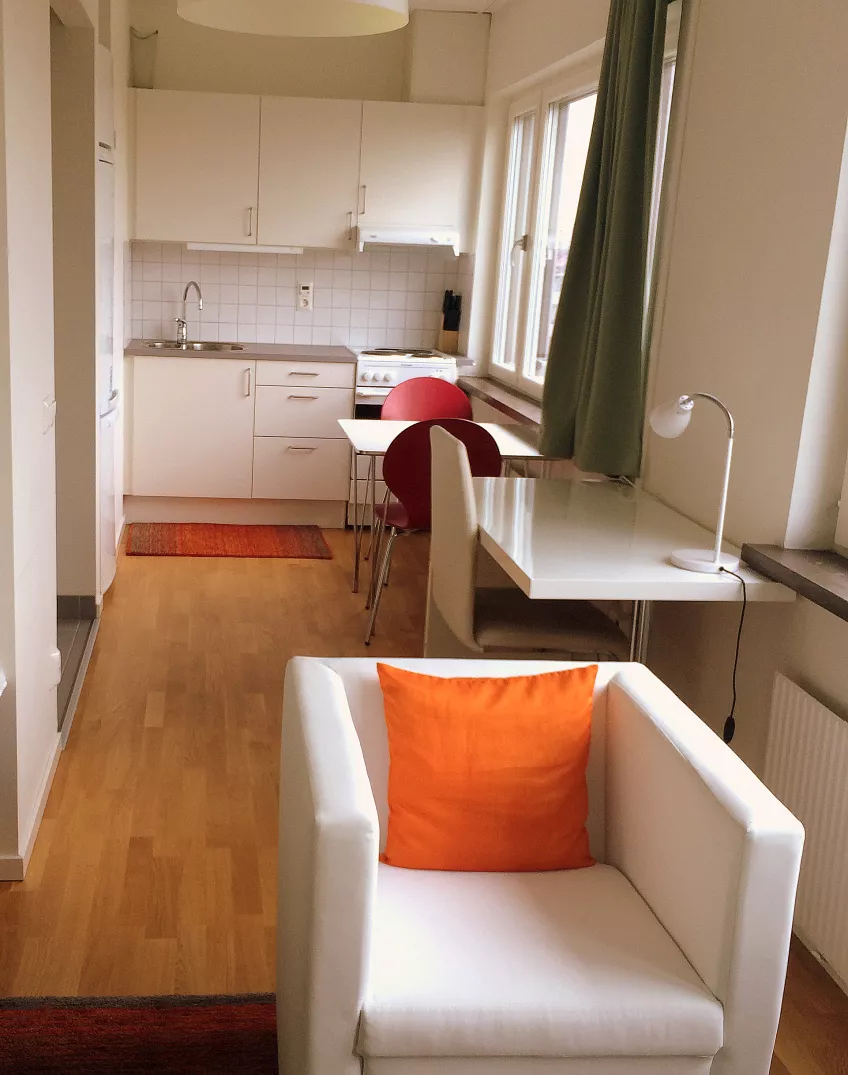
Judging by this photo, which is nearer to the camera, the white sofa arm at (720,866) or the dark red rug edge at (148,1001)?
the white sofa arm at (720,866)

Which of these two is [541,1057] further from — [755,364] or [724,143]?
[724,143]

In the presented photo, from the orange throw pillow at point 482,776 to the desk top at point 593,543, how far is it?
53cm

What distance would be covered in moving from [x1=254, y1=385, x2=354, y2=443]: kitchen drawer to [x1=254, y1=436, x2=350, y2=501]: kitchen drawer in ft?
0.15

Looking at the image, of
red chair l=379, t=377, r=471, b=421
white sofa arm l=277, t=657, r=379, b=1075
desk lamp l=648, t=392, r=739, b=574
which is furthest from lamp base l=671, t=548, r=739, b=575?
red chair l=379, t=377, r=471, b=421

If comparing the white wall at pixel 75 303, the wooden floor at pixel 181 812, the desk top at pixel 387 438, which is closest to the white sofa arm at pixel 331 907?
the wooden floor at pixel 181 812

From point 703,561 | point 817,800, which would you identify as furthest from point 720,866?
point 703,561

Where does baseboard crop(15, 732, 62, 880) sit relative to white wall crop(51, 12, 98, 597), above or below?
below

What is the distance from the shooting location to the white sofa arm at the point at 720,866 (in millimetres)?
1681

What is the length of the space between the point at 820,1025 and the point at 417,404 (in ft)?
11.3

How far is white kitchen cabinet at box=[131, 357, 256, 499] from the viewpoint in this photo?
19.3ft

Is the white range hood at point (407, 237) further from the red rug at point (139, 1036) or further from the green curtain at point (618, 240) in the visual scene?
the red rug at point (139, 1036)

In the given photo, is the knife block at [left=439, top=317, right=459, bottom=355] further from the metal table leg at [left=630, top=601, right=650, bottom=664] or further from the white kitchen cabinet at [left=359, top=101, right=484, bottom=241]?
the metal table leg at [left=630, top=601, right=650, bottom=664]

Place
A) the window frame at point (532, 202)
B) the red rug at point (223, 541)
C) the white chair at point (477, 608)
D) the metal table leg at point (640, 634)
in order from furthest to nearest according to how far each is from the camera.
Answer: the red rug at point (223, 541) < the window frame at point (532, 202) < the white chair at point (477, 608) < the metal table leg at point (640, 634)

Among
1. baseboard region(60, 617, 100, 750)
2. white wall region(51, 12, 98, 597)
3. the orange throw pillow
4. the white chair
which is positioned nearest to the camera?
the orange throw pillow
